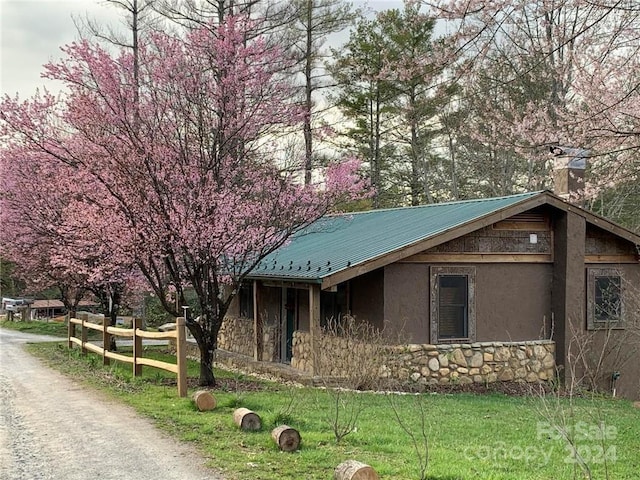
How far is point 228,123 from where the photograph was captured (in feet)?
36.4

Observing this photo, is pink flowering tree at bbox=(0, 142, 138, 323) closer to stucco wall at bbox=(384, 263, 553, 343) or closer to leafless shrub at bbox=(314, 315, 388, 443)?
leafless shrub at bbox=(314, 315, 388, 443)

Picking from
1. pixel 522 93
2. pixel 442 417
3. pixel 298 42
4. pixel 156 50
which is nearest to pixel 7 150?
pixel 156 50

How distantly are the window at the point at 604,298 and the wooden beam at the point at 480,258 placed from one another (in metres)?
1.12

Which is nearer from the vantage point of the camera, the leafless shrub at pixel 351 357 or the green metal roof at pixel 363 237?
the leafless shrub at pixel 351 357

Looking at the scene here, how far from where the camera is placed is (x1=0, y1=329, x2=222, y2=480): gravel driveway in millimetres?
6422

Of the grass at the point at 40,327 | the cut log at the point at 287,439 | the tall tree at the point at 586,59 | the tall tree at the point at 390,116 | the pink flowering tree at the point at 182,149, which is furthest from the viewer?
the grass at the point at 40,327

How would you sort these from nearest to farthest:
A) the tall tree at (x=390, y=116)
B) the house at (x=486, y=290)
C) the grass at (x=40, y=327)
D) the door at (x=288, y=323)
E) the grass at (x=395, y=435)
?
the grass at (x=395, y=435)
the house at (x=486, y=290)
the door at (x=288, y=323)
the tall tree at (x=390, y=116)
the grass at (x=40, y=327)

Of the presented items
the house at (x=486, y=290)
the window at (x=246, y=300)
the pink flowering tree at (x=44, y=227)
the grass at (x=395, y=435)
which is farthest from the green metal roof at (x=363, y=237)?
the pink flowering tree at (x=44, y=227)

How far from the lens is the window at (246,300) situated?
18000mm

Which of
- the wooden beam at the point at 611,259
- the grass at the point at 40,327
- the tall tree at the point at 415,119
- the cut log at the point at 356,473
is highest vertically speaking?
the tall tree at the point at 415,119

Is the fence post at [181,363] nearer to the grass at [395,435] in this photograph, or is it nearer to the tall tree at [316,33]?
the grass at [395,435]

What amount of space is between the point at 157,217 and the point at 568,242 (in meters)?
8.55

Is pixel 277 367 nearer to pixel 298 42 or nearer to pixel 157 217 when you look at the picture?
pixel 157 217

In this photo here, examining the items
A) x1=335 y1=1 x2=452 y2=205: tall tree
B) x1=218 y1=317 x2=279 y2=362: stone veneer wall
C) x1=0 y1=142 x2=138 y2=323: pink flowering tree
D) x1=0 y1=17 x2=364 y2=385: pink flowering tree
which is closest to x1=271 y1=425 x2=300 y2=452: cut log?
x1=0 y1=17 x2=364 y2=385: pink flowering tree
